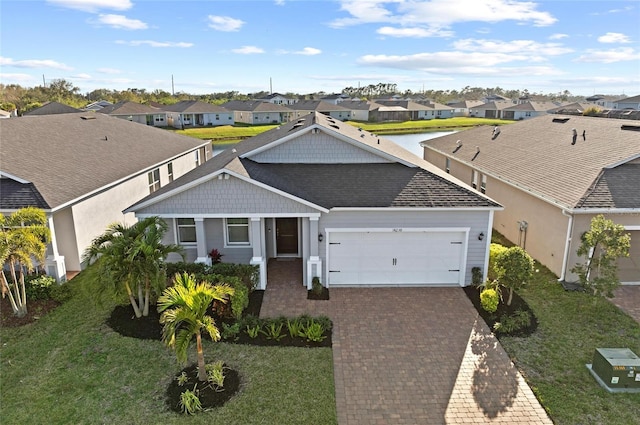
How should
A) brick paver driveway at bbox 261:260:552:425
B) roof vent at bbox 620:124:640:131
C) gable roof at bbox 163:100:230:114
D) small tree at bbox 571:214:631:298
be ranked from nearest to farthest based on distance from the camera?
1. brick paver driveway at bbox 261:260:552:425
2. small tree at bbox 571:214:631:298
3. roof vent at bbox 620:124:640:131
4. gable roof at bbox 163:100:230:114

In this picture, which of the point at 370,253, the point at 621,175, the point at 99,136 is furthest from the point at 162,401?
the point at 99,136

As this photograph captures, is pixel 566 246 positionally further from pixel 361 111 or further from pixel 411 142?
pixel 361 111

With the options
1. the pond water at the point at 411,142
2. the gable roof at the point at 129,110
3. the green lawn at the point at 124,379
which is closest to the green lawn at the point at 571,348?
the green lawn at the point at 124,379

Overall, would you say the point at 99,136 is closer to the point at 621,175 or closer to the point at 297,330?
the point at 297,330

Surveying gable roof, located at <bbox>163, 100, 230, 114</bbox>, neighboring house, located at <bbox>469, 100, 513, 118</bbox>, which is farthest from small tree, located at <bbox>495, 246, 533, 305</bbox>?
neighboring house, located at <bbox>469, 100, 513, 118</bbox>

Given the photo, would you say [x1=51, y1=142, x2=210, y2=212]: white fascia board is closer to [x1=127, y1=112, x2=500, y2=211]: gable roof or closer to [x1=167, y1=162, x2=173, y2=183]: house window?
[x1=167, y1=162, x2=173, y2=183]: house window

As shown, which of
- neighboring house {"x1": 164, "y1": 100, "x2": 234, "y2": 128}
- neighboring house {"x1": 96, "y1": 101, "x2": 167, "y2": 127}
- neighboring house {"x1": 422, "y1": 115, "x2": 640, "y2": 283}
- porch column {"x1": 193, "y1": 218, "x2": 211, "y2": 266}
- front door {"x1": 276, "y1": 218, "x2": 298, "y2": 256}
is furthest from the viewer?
neighboring house {"x1": 164, "y1": 100, "x2": 234, "y2": 128}

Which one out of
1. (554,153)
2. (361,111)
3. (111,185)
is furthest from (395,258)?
(361,111)
